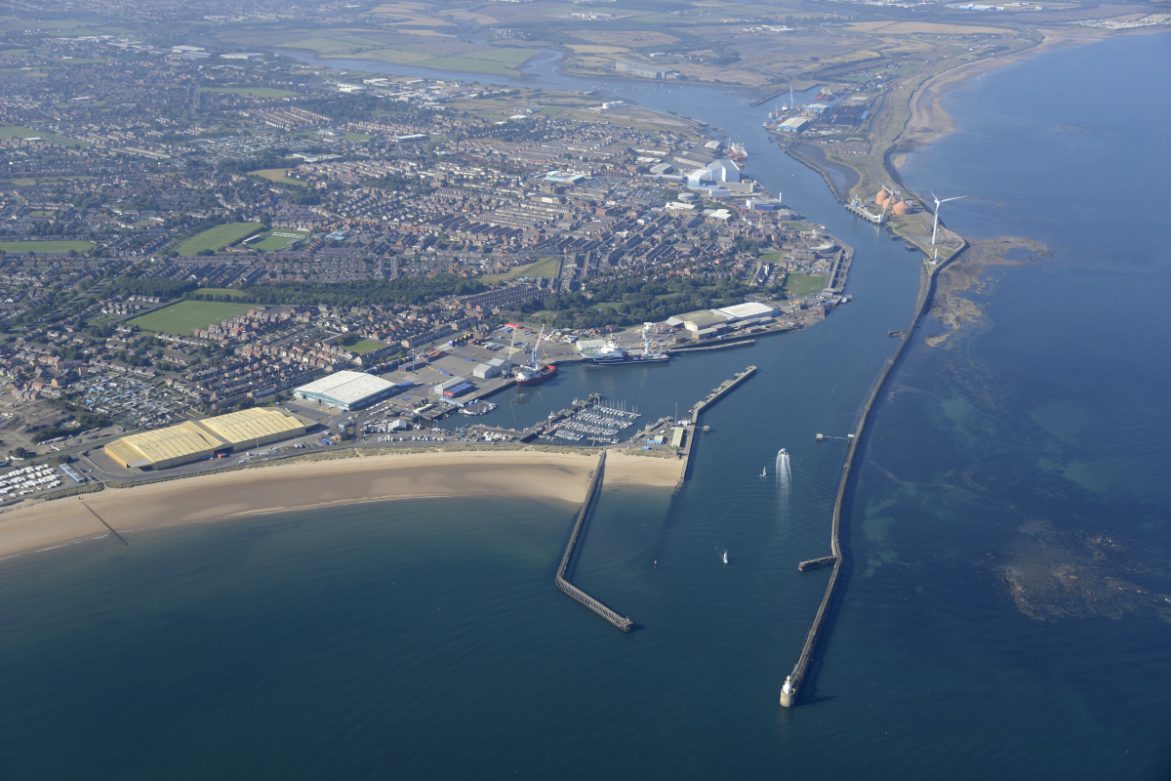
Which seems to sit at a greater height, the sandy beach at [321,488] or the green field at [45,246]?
the sandy beach at [321,488]

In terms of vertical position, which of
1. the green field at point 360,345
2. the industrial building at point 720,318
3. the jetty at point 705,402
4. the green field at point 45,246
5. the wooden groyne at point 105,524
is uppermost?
the industrial building at point 720,318

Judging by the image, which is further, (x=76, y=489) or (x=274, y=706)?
(x=76, y=489)

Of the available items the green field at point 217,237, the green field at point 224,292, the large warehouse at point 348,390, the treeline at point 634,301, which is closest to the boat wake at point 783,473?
the treeline at point 634,301

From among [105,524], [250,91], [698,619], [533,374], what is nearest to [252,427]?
[105,524]

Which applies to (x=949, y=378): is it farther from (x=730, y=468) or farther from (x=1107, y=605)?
(x=1107, y=605)

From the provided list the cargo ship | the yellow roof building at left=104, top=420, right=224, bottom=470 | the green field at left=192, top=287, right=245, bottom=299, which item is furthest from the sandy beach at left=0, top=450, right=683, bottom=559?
the green field at left=192, top=287, right=245, bottom=299

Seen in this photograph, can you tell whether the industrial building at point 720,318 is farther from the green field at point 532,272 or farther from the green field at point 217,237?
the green field at point 217,237

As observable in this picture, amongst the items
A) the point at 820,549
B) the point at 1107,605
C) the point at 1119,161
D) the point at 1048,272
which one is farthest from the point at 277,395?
the point at 1119,161
